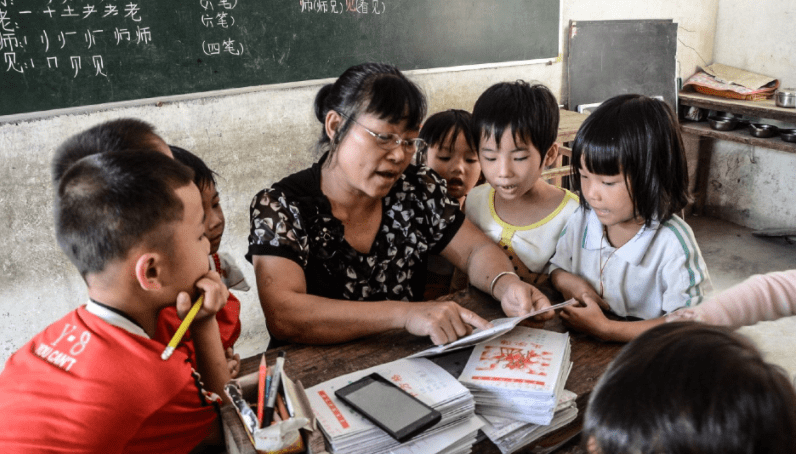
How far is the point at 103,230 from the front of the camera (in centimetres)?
102

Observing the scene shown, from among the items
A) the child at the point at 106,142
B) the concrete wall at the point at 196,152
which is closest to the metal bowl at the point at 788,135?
the concrete wall at the point at 196,152

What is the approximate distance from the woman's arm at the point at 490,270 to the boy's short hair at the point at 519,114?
38cm

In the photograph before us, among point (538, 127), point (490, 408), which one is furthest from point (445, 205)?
point (490, 408)

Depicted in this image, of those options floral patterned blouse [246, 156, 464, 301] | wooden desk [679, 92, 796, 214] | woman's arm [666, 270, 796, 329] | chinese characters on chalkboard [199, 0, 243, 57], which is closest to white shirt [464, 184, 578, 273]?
floral patterned blouse [246, 156, 464, 301]

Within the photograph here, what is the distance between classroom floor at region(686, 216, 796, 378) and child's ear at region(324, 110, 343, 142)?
287 cm

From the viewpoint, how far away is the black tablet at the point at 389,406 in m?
0.93

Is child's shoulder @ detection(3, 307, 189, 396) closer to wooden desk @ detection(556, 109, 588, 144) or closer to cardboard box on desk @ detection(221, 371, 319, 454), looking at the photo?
cardboard box on desk @ detection(221, 371, 319, 454)

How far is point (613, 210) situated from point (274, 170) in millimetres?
2288

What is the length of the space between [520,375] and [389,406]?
28cm

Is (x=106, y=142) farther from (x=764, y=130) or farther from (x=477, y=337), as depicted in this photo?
(x=764, y=130)

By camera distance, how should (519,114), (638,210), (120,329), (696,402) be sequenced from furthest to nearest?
(519,114)
(638,210)
(120,329)
(696,402)

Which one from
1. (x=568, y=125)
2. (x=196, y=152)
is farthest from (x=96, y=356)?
(x=568, y=125)

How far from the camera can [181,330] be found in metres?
1.06

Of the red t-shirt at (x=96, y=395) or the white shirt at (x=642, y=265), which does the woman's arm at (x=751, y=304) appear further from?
the red t-shirt at (x=96, y=395)
